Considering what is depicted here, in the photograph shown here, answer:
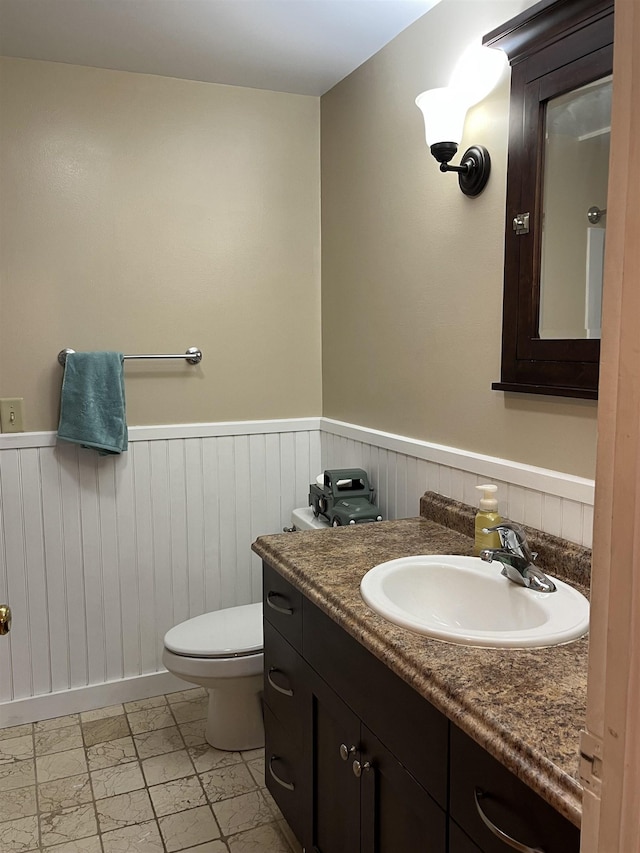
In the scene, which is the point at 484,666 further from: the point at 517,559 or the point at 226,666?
the point at 226,666

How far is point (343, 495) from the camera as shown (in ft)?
8.12

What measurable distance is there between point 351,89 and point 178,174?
0.70 metres

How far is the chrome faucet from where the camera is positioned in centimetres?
149

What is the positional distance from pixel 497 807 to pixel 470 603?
0.63 metres

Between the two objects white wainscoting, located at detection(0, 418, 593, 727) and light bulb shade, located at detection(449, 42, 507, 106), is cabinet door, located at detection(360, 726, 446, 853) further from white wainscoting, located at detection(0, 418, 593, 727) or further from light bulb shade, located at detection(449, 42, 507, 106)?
light bulb shade, located at detection(449, 42, 507, 106)

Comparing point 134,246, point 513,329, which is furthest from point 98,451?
point 513,329

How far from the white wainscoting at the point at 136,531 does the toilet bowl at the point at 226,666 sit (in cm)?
36

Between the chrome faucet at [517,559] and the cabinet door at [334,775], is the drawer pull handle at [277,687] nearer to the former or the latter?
the cabinet door at [334,775]

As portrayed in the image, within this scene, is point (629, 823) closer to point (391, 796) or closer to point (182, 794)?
point (391, 796)

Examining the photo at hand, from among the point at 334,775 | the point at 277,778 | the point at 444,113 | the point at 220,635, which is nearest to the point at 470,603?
the point at 334,775

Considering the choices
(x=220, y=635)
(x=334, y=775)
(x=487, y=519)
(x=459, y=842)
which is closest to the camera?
(x=459, y=842)

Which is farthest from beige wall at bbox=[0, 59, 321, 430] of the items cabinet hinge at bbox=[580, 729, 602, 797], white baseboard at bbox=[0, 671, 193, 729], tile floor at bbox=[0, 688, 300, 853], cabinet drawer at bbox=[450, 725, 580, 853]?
cabinet hinge at bbox=[580, 729, 602, 797]

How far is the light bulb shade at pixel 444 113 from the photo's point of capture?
1835 millimetres

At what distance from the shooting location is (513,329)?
1.80 m
